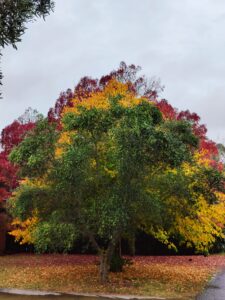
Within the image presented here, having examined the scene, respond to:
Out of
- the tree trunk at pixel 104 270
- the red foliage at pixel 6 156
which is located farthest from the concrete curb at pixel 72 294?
the red foliage at pixel 6 156

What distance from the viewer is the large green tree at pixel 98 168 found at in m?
12.2

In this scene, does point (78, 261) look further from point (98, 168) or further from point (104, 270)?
point (98, 168)

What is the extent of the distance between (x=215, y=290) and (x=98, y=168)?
5.15 meters

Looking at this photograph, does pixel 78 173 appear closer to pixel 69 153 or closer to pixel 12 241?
pixel 69 153

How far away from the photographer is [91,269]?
1803 cm

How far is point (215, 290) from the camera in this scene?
43.8 ft

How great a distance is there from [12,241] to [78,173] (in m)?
16.8

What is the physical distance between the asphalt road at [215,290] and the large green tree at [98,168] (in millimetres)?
2464

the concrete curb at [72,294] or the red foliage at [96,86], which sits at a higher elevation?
the red foliage at [96,86]

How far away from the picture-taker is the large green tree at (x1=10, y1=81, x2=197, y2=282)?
12156 millimetres

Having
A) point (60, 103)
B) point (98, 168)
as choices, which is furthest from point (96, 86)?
point (98, 168)

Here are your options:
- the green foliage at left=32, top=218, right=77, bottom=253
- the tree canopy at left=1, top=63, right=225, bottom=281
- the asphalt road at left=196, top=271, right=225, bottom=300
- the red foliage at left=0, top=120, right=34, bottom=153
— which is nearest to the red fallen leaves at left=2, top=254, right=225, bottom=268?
the asphalt road at left=196, top=271, right=225, bottom=300

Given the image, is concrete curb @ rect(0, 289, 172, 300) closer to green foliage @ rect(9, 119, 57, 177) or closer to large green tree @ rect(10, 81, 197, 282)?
large green tree @ rect(10, 81, 197, 282)

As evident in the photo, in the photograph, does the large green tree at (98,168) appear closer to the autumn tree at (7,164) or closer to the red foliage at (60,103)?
the autumn tree at (7,164)
